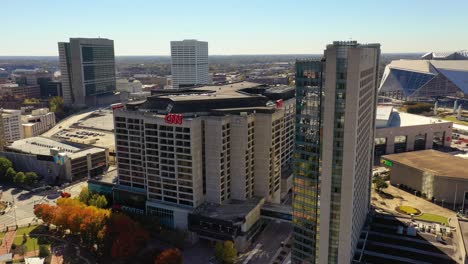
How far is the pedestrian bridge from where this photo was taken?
114 meters

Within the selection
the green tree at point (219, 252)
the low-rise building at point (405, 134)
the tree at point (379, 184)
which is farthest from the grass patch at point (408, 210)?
the green tree at point (219, 252)

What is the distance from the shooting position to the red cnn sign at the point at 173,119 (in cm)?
10575

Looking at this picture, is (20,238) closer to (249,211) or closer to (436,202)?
(249,211)

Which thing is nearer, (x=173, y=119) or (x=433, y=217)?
(x=173, y=119)

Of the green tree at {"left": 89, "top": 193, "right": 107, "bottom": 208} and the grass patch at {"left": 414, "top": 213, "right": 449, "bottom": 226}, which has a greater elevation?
the green tree at {"left": 89, "top": 193, "right": 107, "bottom": 208}

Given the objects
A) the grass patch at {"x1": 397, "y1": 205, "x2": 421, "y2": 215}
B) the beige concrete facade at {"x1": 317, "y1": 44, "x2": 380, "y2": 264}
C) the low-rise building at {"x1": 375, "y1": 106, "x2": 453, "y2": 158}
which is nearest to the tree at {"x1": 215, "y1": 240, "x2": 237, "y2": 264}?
the beige concrete facade at {"x1": 317, "y1": 44, "x2": 380, "y2": 264}

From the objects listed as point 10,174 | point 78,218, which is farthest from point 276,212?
point 10,174

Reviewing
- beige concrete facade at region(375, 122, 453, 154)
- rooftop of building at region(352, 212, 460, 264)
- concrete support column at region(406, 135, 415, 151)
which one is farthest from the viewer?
concrete support column at region(406, 135, 415, 151)

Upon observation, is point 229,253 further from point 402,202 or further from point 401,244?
point 402,202

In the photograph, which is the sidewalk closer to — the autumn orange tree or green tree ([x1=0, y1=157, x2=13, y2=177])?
the autumn orange tree

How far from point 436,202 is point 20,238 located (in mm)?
130302

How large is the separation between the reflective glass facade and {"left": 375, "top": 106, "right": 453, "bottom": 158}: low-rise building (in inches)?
4601

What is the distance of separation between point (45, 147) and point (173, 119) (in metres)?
101

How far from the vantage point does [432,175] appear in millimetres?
130625
